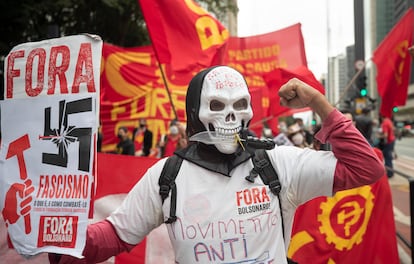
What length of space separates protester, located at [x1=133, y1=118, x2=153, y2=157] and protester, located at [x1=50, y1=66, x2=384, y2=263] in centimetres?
773

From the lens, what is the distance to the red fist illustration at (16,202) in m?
1.77

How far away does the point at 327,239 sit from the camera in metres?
3.50

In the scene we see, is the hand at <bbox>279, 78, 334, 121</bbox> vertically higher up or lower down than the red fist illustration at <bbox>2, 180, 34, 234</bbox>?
higher up

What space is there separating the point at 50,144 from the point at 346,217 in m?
2.59

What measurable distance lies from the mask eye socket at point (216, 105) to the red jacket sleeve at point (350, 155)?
1.46 ft

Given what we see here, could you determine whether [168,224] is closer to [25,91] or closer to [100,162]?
[25,91]

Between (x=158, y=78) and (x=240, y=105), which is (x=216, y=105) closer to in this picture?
(x=240, y=105)

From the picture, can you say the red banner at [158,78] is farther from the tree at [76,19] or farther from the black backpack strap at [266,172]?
the black backpack strap at [266,172]

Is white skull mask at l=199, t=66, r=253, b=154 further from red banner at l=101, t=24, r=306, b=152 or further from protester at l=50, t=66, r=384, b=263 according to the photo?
red banner at l=101, t=24, r=306, b=152

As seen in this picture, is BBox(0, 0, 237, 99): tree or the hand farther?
BBox(0, 0, 237, 99): tree

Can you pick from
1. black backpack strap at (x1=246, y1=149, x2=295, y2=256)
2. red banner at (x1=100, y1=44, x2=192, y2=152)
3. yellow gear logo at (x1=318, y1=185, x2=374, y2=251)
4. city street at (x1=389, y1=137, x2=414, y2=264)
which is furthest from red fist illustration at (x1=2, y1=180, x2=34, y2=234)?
red banner at (x1=100, y1=44, x2=192, y2=152)

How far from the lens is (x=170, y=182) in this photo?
1873 mm

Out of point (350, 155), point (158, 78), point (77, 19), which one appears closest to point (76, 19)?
point (77, 19)

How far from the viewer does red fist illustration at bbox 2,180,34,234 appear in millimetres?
1772
